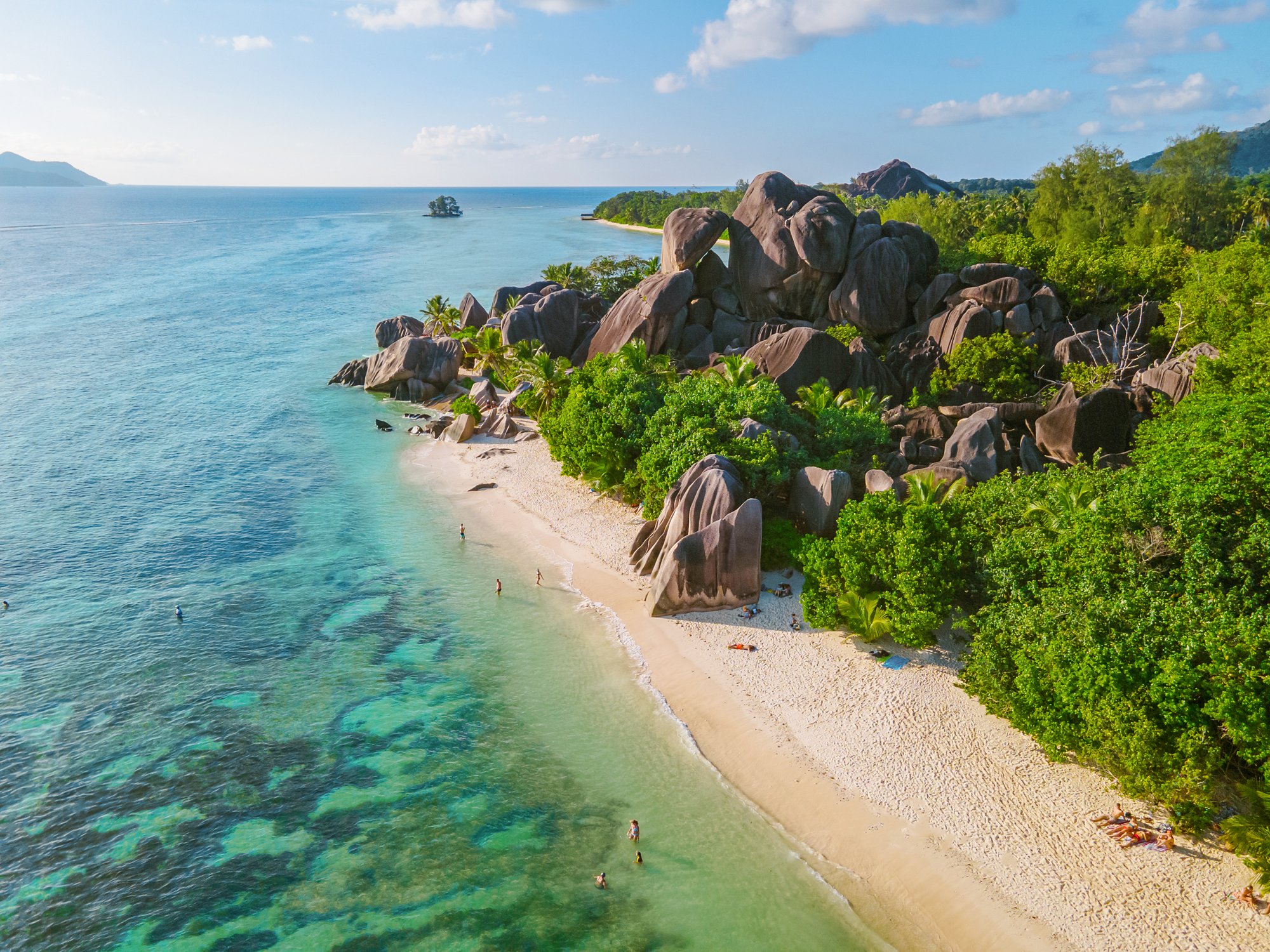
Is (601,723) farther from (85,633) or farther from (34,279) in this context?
(34,279)

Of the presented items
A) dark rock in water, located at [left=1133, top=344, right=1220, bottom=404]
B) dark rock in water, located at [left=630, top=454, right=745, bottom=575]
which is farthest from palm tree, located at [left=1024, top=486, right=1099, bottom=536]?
dark rock in water, located at [left=1133, top=344, right=1220, bottom=404]

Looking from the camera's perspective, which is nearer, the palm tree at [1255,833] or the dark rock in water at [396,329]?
the palm tree at [1255,833]

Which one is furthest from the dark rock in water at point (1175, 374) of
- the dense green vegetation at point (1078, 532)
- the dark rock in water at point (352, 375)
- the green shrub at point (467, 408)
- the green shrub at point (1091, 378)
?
the dark rock in water at point (352, 375)

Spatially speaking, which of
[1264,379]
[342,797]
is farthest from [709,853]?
[1264,379]

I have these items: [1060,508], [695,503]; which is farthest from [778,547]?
[1060,508]

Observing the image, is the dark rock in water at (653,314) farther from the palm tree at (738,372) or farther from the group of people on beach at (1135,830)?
the group of people on beach at (1135,830)

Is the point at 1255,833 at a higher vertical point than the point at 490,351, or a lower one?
lower

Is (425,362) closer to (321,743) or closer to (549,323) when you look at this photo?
(549,323)
